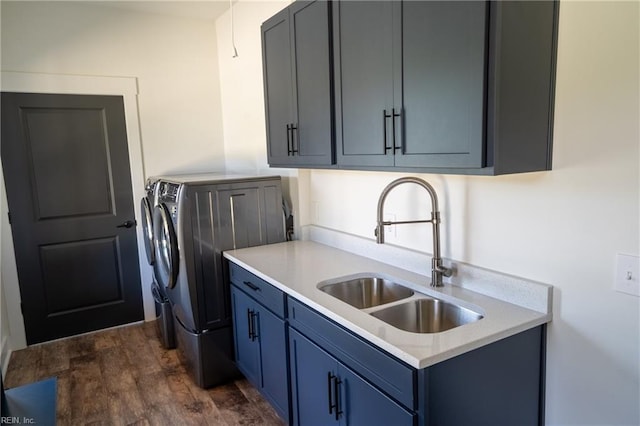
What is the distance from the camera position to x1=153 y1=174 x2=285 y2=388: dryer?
2.59m

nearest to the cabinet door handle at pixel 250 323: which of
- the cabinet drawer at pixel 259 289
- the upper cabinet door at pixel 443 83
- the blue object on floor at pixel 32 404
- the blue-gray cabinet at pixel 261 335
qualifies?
the blue-gray cabinet at pixel 261 335

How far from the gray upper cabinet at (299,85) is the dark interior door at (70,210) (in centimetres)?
168

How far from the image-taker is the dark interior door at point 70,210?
3.25m

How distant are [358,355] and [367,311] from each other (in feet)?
0.69

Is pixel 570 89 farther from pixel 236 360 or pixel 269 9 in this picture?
pixel 236 360

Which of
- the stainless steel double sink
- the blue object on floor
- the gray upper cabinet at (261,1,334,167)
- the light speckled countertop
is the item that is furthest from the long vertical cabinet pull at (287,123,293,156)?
the blue object on floor

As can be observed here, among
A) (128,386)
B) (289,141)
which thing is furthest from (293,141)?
(128,386)

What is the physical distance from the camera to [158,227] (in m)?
2.95

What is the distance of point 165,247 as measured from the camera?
2812mm

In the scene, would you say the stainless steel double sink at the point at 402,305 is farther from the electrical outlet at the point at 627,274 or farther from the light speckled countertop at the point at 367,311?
the electrical outlet at the point at 627,274

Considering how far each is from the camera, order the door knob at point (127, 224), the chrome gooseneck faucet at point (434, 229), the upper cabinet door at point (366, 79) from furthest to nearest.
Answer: the door knob at point (127, 224)
the chrome gooseneck faucet at point (434, 229)
the upper cabinet door at point (366, 79)

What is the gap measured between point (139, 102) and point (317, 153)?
2.13 metres

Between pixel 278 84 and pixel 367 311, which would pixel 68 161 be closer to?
pixel 278 84

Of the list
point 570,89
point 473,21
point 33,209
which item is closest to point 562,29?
point 570,89
